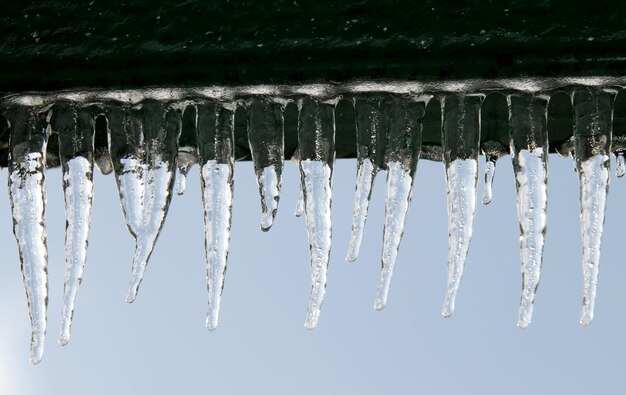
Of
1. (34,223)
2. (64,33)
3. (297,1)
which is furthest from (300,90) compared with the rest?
(34,223)

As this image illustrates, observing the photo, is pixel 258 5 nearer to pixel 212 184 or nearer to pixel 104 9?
pixel 104 9

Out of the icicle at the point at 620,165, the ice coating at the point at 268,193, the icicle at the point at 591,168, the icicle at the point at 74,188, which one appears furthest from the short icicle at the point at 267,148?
the icicle at the point at 620,165

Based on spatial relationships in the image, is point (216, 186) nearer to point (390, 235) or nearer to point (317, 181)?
Result: point (317, 181)

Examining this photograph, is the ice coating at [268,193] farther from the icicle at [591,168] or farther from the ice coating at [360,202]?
the icicle at [591,168]

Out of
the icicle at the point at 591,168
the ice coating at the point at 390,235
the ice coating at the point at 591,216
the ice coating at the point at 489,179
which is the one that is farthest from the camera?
the ice coating at the point at 489,179

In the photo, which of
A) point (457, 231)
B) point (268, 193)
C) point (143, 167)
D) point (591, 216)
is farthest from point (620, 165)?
point (143, 167)

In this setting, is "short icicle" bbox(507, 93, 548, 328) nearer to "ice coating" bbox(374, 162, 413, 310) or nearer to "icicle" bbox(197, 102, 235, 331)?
"ice coating" bbox(374, 162, 413, 310)
